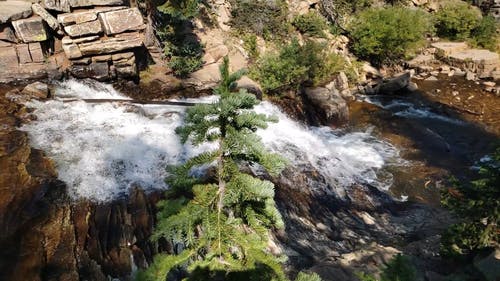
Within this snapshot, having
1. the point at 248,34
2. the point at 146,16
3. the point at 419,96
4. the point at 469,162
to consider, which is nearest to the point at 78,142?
the point at 146,16

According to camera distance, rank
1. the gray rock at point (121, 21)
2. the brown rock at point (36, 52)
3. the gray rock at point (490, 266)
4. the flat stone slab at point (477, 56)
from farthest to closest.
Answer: the flat stone slab at point (477, 56)
the gray rock at point (121, 21)
the brown rock at point (36, 52)
the gray rock at point (490, 266)

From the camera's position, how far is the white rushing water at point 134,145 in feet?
28.8

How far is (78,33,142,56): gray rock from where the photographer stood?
1299cm

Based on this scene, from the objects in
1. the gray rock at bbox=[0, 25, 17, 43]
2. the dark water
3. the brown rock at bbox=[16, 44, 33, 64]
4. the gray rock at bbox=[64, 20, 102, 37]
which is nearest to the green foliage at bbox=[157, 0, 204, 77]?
the gray rock at bbox=[64, 20, 102, 37]

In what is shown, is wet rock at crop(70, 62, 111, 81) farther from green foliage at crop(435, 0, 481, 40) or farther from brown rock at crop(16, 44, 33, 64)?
green foliage at crop(435, 0, 481, 40)

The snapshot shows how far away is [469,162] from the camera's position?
13.3m

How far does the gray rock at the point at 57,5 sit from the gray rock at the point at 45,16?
0.58ft

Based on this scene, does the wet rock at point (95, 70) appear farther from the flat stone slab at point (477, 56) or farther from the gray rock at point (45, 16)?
the flat stone slab at point (477, 56)

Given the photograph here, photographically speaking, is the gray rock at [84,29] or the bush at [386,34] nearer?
the gray rock at [84,29]

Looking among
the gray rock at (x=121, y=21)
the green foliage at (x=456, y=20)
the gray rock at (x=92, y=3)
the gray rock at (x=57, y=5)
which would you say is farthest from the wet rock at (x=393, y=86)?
the gray rock at (x=57, y=5)

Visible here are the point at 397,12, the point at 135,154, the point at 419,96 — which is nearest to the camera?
the point at 135,154

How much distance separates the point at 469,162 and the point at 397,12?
32.2 feet

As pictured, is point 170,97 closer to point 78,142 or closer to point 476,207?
point 78,142

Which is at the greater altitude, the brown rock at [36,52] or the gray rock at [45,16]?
the gray rock at [45,16]
